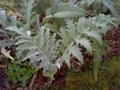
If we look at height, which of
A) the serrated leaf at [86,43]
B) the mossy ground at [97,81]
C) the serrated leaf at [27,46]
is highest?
the serrated leaf at [86,43]

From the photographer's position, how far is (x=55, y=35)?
6.77 ft

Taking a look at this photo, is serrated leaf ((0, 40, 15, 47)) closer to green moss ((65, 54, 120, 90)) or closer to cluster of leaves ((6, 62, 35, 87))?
cluster of leaves ((6, 62, 35, 87))

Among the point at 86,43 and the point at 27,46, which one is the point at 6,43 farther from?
the point at 86,43

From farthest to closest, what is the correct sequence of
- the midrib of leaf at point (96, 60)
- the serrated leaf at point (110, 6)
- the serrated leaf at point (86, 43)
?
the serrated leaf at point (110, 6), the midrib of leaf at point (96, 60), the serrated leaf at point (86, 43)

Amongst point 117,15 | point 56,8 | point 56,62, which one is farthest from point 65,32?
point 117,15

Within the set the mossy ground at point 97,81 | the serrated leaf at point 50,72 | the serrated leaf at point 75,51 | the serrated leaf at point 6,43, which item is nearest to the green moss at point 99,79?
the mossy ground at point 97,81

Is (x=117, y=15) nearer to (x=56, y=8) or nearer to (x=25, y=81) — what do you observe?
(x=56, y=8)

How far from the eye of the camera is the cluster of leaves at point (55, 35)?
6.57 feet

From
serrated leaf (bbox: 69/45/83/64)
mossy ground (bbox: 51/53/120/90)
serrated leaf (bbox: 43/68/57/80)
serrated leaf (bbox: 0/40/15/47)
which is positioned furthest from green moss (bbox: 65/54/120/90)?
serrated leaf (bbox: 0/40/15/47)

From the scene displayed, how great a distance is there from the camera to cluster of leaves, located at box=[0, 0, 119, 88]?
78.8 inches

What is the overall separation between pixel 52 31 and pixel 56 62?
32 cm

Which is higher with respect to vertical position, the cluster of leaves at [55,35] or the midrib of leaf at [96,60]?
the cluster of leaves at [55,35]

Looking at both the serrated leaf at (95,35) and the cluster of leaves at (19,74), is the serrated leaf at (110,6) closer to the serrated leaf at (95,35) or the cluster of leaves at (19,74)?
the serrated leaf at (95,35)

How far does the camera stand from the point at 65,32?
2.07 m
